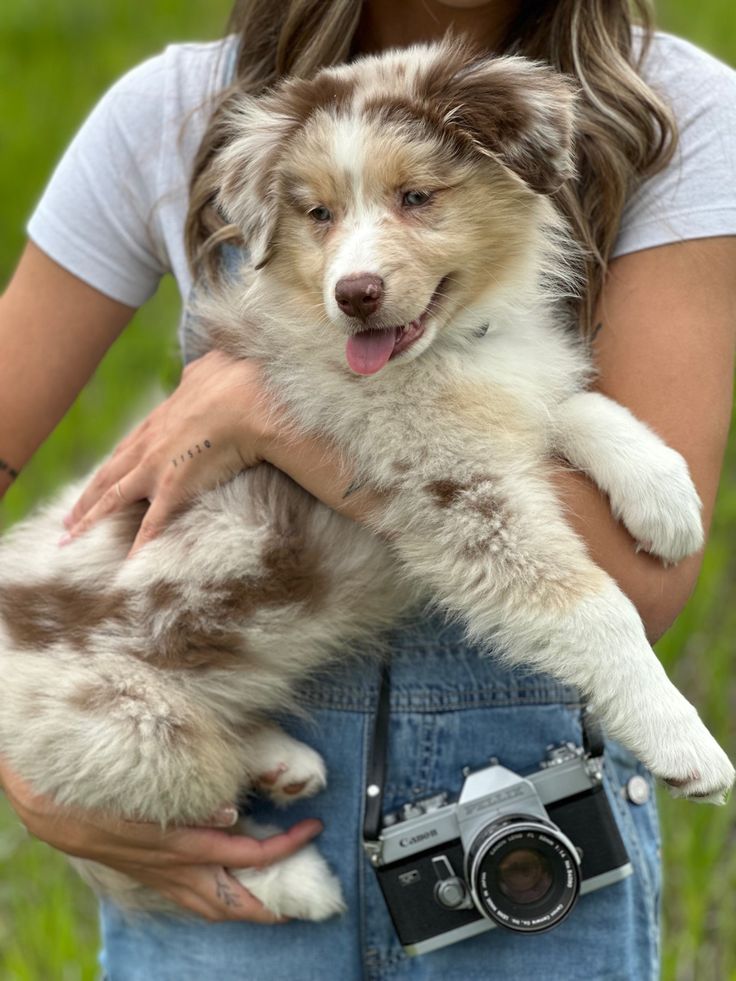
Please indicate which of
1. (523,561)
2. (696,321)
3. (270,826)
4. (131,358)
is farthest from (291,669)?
(131,358)

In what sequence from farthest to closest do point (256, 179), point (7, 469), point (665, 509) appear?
point (7, 469) → point (256, 179) → point (665, 509)

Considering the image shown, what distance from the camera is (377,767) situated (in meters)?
2.35

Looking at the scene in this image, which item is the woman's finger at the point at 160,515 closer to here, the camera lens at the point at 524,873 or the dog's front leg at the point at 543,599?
the dog's front leg at the point at 543,599

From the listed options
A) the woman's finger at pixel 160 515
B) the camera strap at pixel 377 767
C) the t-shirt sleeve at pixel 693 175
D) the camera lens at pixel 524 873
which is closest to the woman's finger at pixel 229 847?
the camera strap at pixel 377 767

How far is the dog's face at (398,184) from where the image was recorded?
221cm

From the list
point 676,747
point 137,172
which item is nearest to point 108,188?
point 137,172

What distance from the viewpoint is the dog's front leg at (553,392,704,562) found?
222cm

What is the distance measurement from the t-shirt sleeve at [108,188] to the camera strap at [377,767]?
103 cm

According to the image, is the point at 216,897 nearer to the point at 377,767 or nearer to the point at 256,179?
the point at 377,767

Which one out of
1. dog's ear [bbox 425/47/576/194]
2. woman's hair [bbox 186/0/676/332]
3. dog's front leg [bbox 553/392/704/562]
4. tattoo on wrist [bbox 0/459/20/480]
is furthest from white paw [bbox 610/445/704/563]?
tattoo on wrist [bbox 0/459/20/480]

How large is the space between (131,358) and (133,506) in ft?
12.3

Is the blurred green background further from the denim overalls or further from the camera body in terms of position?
the camera body

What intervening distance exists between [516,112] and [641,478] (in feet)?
2.24

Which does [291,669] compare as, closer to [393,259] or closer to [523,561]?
[523,561]
